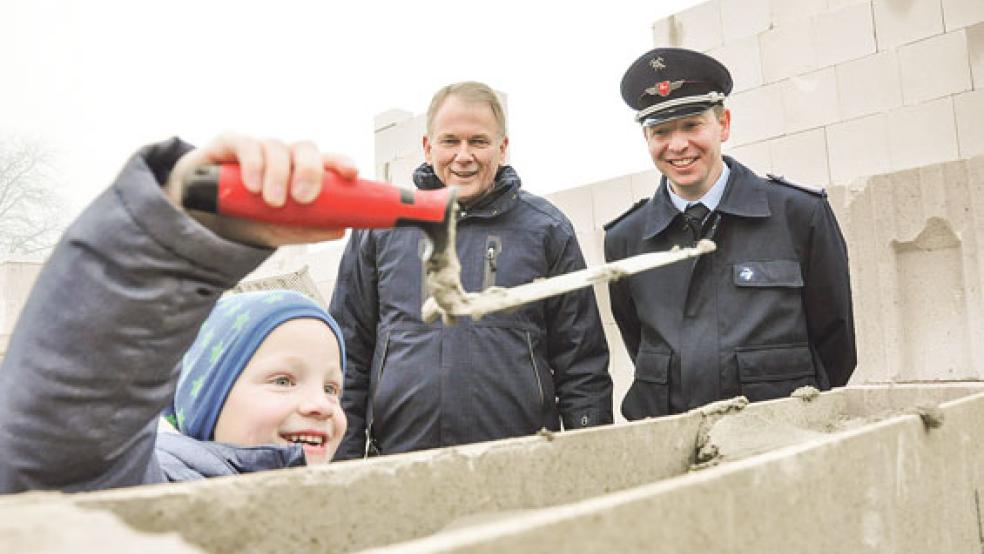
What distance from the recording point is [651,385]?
2.46 m

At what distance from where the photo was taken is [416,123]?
20.5 ft

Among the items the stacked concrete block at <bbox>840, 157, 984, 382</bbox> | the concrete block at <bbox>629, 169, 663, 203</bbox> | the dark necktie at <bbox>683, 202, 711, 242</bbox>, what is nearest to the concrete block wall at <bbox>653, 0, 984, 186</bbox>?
the stacked concrete block at <bbox>840, 157, 984, 382</bbox>

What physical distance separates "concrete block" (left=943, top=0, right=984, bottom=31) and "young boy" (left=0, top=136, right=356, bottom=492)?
3650 millimetres

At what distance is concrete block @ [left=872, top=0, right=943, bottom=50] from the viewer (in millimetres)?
3566

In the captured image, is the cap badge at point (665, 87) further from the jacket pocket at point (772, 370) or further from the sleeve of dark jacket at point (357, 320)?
the sleeve of dark jacket at point (357, 320)

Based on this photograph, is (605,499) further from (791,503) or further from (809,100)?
(809,100)

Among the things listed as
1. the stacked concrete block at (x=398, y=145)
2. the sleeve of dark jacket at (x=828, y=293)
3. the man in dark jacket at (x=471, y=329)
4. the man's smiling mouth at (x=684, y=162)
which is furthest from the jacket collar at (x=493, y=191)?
the stacked concrete block at (x=398, y=145)

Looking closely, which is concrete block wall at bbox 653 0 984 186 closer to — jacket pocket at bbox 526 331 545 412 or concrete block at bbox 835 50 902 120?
concrete block at bbox 835 50 902 120

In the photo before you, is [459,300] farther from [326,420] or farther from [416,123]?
[416,123]

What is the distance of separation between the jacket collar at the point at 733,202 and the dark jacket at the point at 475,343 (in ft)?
0.97

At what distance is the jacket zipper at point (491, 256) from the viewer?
2.39 meters

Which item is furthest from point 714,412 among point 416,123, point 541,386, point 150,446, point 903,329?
point 416,123

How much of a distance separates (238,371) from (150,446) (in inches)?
22.4

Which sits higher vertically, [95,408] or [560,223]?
[560,223]
